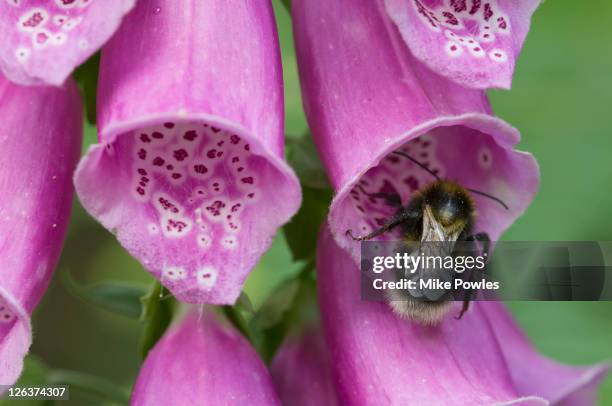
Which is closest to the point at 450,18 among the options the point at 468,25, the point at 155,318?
the point at 468,25

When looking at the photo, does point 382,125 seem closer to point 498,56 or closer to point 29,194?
point 498,56

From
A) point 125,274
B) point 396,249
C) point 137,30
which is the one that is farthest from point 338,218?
point 125,274

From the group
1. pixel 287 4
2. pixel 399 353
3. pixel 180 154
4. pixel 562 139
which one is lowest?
pixel 562 139

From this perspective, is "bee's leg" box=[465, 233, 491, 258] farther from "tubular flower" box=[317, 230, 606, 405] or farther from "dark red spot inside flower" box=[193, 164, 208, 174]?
"dark red spot inside flower" box=[193, 164, 208, 174]

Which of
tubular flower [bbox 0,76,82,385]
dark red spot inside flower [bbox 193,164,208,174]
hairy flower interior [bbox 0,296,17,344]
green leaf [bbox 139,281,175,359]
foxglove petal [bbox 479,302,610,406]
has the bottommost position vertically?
foxglove petal [bbox 479,302,610,406]

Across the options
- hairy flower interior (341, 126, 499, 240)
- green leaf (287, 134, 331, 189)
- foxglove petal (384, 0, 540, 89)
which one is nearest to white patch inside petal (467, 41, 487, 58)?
foxglove petal (384, 0, 540, 89)

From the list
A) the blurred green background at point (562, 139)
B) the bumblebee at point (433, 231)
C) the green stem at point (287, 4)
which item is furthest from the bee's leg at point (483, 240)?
the blurred green background at point (562, 139)

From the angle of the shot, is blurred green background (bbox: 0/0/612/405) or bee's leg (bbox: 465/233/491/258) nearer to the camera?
bee's leg (bbox: 465/233/491/258)
